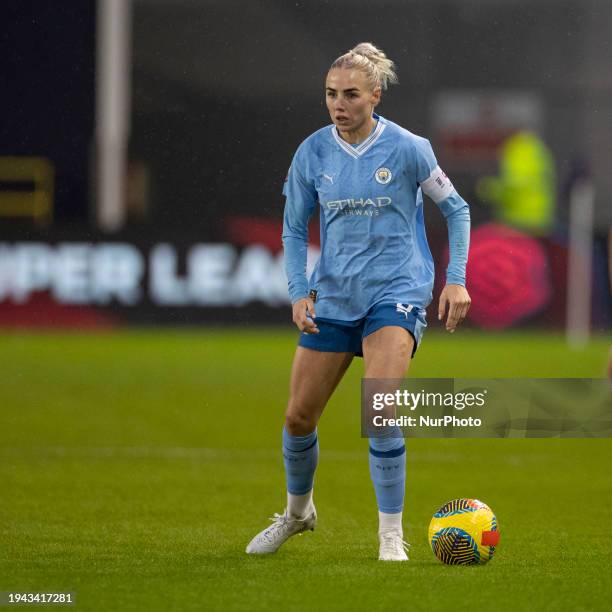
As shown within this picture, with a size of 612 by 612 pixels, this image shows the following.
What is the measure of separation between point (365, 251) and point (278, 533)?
48.7 inches

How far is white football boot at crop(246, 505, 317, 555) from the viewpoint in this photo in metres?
6.05

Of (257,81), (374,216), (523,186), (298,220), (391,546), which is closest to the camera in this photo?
(391,546)

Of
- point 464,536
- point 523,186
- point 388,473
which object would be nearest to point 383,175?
point 388,473

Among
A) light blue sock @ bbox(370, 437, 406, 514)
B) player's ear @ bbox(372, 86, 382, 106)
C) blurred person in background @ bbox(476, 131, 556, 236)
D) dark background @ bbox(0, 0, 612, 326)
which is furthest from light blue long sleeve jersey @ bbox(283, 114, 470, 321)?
blurred person in background @ bbox(476, 131, 556, 236)

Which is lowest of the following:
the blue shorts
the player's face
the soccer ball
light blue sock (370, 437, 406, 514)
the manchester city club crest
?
the soccer ball

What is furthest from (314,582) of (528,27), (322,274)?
(528,27)

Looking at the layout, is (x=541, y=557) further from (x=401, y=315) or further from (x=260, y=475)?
(x=260, y=475)

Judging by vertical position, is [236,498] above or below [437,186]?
below

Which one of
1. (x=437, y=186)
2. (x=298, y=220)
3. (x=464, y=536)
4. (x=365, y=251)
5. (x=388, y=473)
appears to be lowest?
(x=464, y=536)

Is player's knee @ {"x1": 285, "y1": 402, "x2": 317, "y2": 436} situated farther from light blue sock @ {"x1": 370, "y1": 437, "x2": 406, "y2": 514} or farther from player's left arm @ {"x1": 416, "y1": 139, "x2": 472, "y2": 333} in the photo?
player's left arm @ {"x1": 416, "y1": 139, "x2": 472, "y2": 333}

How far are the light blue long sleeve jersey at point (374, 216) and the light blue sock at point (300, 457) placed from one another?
0.54 metres

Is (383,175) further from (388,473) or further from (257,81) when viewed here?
(257,81)

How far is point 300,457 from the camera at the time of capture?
240 inches

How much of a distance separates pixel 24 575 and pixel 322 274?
5.62 feet
